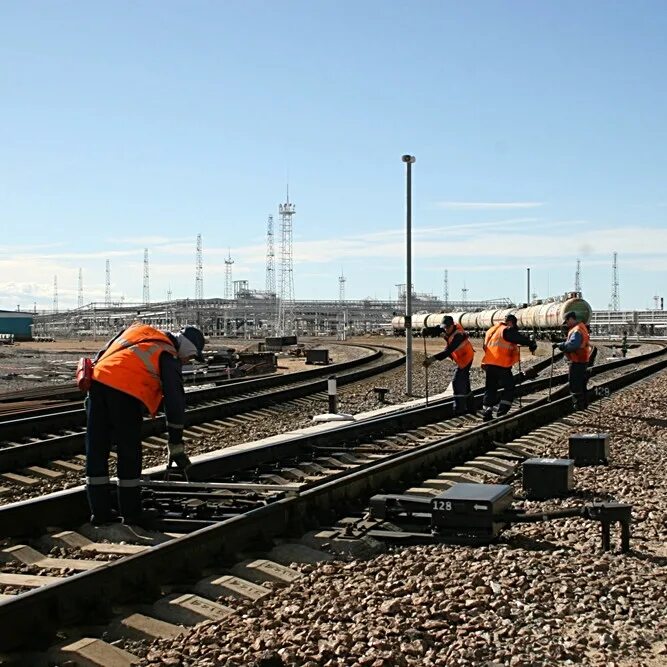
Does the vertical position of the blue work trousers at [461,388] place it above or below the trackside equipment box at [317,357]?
above

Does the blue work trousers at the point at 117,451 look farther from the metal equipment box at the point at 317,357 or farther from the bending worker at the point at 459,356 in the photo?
the metal equipment box at the point at 317,357

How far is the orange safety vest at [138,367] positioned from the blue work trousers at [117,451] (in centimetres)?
7

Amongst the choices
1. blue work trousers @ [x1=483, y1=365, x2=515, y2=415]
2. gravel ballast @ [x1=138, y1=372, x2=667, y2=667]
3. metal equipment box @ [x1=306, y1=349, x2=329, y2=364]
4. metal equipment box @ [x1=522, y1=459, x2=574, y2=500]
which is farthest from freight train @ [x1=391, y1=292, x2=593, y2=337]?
gravel ballast @ [x1=138, y1=372, x2=667, y2=667]

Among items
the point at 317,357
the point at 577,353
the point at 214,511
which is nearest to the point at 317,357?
the point at 317,357

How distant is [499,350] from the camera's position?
15.3 metres

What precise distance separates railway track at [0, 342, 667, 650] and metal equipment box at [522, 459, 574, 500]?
1.21m

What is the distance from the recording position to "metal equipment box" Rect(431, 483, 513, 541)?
6.69 m

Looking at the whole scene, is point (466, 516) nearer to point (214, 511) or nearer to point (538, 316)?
point (214, 511)

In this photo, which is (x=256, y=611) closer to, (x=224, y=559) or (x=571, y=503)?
(x=224, y=559)

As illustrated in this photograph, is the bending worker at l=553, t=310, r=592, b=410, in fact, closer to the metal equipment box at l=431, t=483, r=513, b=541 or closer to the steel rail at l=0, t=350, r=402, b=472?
the steel rail at l=0, t=350, r=402, b=472

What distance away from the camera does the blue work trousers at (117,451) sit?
7.09 meters

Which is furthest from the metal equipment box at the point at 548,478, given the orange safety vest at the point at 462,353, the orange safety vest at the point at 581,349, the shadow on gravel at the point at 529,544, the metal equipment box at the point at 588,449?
the orange safety vest at the point at 581,349

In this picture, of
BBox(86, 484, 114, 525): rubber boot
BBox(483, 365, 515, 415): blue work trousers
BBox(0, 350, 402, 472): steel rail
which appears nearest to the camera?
BBox(86, 484, 114, 525): rubber boot

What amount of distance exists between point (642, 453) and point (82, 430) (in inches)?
308
